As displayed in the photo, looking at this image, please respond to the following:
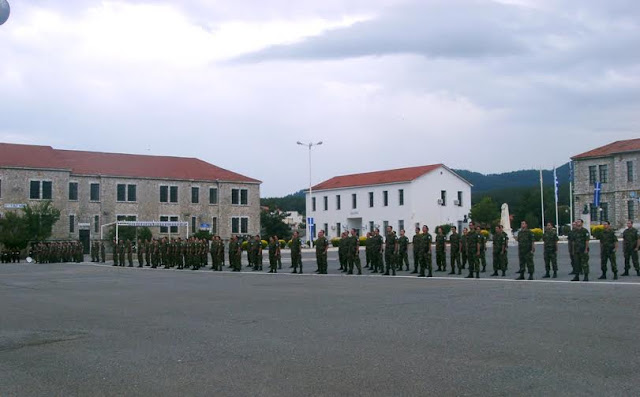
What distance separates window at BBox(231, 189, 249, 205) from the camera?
250 ft

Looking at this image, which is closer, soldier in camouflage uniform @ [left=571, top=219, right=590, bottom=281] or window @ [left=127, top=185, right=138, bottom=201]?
soldier in camouflage uniform @ [left=571, top=219, right=590, bottom=281]

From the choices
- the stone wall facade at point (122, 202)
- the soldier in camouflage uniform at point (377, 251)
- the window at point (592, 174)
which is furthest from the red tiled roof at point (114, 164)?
the soldier in camouflage uniform at point (377, 251)

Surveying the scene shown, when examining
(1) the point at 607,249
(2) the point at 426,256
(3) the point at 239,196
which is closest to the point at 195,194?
(3) the point at 239,196

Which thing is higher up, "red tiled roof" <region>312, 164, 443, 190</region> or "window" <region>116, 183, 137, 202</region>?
"red tiled roof" <region>312, 164, 443, 190</region>

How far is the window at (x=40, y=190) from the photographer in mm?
64125

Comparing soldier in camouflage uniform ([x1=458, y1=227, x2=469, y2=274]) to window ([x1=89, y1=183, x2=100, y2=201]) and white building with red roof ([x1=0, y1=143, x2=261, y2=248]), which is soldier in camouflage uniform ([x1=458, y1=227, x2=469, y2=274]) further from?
window ([x1=89, y1=183, x2=100, y2=201])

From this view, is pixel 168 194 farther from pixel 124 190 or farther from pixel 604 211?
pixel 604 211

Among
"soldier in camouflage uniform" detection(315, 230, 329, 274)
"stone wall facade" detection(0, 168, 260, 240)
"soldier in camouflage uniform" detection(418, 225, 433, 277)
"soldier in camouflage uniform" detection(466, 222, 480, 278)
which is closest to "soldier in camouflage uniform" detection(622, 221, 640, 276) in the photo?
"soldier in camouflage uniform" detection(466, 222, 480, 278)

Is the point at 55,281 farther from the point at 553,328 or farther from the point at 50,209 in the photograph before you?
the point at 50,209

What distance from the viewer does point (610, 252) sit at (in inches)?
831

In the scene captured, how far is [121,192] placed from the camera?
69500 mm

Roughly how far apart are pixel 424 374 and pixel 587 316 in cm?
532

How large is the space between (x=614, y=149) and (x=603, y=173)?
262 cm

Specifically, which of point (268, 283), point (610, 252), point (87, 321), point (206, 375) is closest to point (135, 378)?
point (206, 375)
